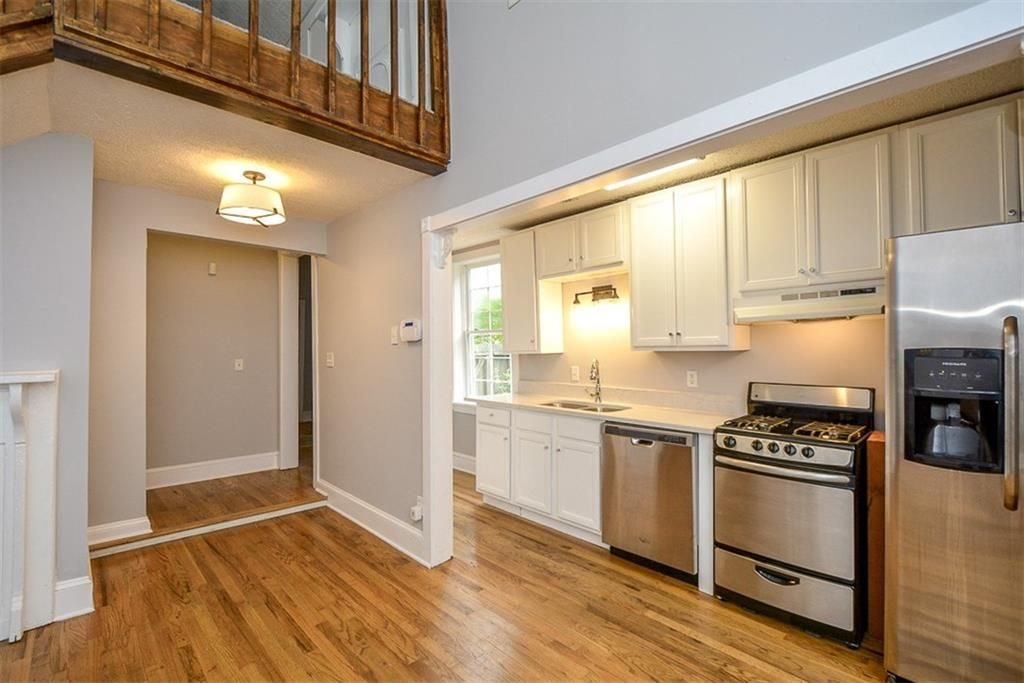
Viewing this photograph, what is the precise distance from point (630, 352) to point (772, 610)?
74.1 inches

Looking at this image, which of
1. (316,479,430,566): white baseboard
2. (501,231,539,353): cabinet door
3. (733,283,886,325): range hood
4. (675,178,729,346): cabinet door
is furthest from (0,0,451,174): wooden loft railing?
(316,479,430,566): white baseboard

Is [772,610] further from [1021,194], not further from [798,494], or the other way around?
[1021,194]

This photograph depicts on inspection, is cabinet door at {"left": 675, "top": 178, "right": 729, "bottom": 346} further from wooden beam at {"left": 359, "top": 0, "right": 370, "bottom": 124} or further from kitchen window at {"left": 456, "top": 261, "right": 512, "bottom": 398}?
kitchen window at {"left": 456, "top": 261, "right": 512, "bottom": 398}

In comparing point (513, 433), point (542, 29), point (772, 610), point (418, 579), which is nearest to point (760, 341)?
point (772, 610)

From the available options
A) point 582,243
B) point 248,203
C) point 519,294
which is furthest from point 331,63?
point 519,294

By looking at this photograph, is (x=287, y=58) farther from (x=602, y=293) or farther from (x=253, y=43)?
(x=602, y=293)

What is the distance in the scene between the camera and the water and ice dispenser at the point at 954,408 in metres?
1.70

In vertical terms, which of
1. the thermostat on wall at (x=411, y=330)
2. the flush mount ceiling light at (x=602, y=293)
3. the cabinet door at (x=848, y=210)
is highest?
the cabinet door at (x=848, y=210)

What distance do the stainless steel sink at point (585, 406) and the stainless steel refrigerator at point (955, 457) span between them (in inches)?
70.2

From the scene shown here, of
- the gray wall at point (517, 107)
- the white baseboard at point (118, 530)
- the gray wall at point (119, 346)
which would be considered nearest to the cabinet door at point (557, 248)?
the gray wall at point (517, 107)

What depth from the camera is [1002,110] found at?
1.98 metres

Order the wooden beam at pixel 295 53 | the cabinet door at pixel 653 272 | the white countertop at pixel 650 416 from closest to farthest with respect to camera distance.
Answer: the wooden beam at pixel 295 53
the white countertop at pixel 650 416
the cabinet door at pixel 653 272

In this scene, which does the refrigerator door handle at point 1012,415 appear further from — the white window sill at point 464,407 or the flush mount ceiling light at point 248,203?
the white window sill at point 464,407

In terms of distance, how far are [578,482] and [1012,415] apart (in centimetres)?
217
